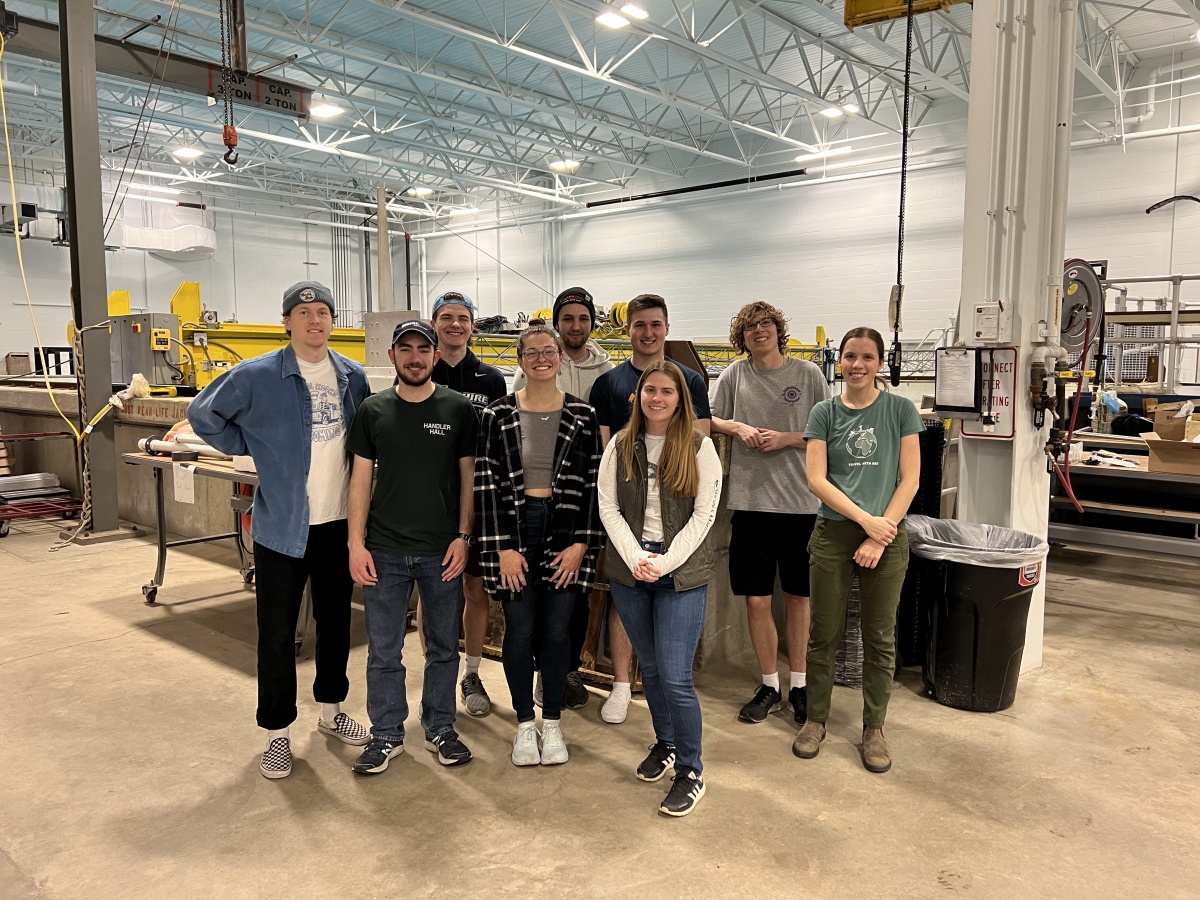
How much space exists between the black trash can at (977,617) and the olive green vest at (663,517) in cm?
126

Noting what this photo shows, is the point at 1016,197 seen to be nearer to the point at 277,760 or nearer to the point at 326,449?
the point at 326,449

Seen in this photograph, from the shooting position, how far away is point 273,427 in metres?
2.67

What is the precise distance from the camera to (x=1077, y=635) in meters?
4.30

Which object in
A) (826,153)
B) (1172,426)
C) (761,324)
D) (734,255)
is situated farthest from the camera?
(734,255)

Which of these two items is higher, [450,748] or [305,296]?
[305,296]

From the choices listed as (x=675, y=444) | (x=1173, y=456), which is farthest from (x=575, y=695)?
(x=1173, y=456)

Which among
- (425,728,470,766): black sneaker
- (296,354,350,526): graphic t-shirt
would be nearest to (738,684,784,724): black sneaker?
(425,728,470,766): black sneaker

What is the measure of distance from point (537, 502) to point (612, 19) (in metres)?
8.16

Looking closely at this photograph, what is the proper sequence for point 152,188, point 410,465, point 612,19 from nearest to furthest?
point 410,465 < point 612,19 < point 152,188

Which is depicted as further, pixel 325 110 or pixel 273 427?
pixel 325 110

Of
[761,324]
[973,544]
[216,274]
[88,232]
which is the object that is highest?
[216,274]

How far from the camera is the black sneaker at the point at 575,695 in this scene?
330 centimetres

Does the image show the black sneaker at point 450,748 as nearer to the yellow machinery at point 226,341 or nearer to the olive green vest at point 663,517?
the olive green vest at point 663,517

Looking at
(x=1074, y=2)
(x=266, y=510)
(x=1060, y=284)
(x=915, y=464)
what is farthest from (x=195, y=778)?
(x=1074, y=2)
